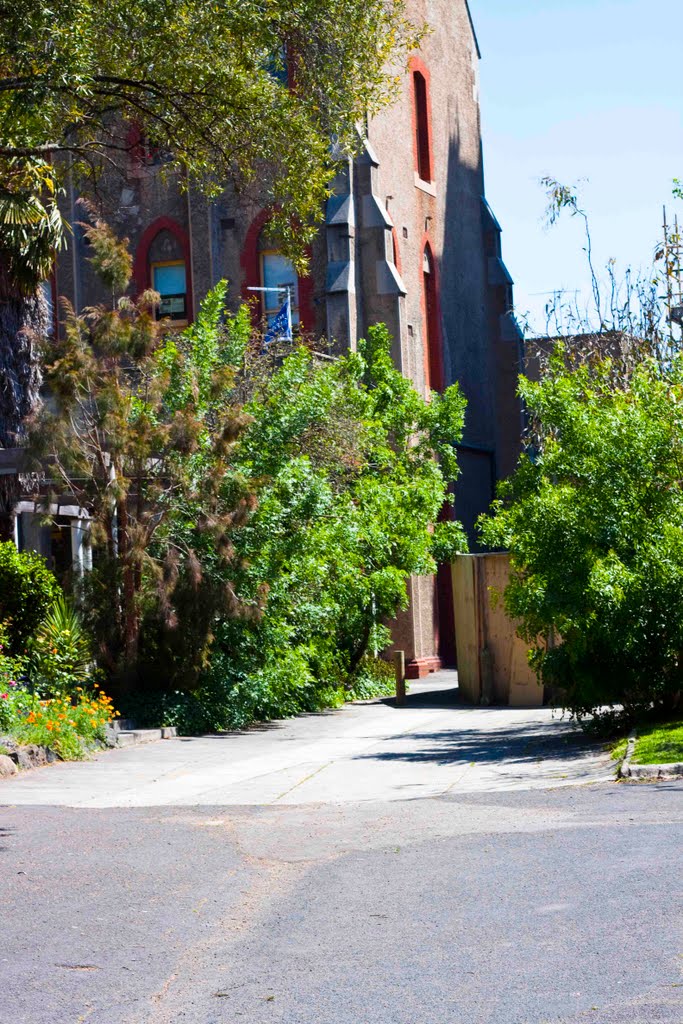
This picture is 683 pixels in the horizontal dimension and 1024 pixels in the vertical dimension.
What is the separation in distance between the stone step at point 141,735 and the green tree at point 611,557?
204 inches

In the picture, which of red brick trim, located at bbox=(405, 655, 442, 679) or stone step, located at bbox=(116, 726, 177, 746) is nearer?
stone step, located at bbox=(116, 726, 177, 746)

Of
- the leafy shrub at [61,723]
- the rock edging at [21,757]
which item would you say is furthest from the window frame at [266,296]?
the rock edging at [21,757]

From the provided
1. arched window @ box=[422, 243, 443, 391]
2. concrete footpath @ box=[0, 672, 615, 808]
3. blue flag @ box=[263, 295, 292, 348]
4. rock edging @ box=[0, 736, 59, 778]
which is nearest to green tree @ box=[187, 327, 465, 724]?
blue flag @ box=[263, 295, 292, 348]

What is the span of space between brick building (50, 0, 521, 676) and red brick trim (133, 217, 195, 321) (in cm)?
3

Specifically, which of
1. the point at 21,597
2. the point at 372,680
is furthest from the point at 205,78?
the point at 372,680

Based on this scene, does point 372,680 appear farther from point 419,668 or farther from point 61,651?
point 61,651

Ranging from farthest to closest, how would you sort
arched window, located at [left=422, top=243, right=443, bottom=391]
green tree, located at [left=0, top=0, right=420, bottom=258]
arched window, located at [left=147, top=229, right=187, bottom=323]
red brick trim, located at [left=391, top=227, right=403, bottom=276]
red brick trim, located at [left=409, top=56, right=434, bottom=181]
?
red brick trim, located at [left=409, top=56, right=434, bottom=181] → arched window, located at [left=422, top=243, right=443, bottom=391] → red brick trim, located at [left=391, top=227, right=403, bottom=276] → arched window, located at [left=147, top=229, right=187, bottom=323] → green tree, located at [left=0, top=0, right=420, bottom=258]

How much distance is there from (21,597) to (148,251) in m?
15.3

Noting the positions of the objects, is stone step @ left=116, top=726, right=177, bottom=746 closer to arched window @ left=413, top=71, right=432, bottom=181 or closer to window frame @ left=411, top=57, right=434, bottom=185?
window frame @ left=411, top=57, right=434, bottom=185

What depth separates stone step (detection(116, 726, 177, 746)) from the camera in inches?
666

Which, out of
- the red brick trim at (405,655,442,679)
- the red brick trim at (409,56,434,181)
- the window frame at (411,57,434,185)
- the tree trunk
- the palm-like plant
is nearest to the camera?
the palm-like plant

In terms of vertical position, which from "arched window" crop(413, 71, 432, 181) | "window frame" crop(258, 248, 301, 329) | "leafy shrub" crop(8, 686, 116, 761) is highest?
"arched window" crop(413, 71, 432, 181)

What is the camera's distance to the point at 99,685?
18.8 meters

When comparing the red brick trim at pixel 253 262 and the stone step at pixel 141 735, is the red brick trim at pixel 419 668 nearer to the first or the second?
the red brick trim at pixel 253 262
